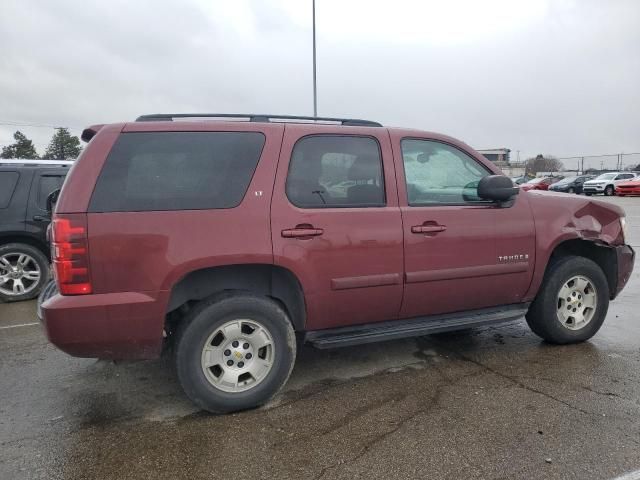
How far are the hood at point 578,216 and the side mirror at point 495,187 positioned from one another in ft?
1.38

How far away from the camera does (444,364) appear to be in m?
4.01

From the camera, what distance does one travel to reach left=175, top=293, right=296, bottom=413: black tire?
305cm

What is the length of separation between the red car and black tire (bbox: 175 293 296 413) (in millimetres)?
34461

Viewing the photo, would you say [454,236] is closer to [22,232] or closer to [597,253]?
[597,253]

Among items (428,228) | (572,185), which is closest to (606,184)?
(572,185)

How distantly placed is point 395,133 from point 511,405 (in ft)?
6.90

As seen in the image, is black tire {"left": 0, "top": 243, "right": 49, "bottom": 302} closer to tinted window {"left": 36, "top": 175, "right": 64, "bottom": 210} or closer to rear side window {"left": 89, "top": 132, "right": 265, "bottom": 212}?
tinted window {"left": 36, "top": 175, "right": 64, "bottom": 210}

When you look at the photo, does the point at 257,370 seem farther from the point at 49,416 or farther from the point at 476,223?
the point at 476,223

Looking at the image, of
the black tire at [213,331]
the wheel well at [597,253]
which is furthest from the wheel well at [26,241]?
the wheel well at [597,253]

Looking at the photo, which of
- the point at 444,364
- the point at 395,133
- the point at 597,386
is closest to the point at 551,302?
the point at 597,386

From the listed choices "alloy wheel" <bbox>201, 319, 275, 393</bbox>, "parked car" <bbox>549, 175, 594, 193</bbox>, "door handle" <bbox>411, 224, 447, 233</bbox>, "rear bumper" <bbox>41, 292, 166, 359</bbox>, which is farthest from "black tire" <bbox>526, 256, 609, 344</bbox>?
"parked car" <bbox>549, 175, 594, 193</bbox>

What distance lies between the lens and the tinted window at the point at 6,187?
6.32 metres

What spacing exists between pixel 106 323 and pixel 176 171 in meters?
1.02

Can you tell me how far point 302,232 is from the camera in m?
3.21
